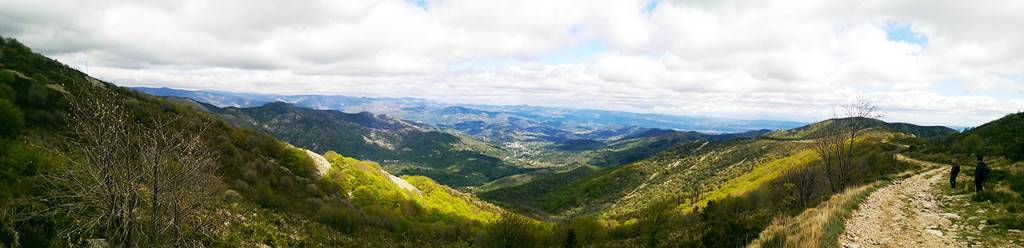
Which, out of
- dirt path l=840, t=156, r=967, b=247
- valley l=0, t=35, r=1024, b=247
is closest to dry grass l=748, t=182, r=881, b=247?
valley l=0, t=35, r=1024, b=247

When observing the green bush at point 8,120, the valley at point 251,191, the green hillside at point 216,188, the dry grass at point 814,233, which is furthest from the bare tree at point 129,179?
the green bush at point 8,120

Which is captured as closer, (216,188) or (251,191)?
(216,188)

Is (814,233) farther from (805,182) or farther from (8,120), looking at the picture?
(8,120)

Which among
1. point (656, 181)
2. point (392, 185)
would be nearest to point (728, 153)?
point (656, 181)

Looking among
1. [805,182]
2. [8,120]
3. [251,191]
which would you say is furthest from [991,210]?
[8,120]

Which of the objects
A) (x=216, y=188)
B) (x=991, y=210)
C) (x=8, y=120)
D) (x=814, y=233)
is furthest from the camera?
(x=8, y=120)

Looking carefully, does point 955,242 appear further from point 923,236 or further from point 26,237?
point 26,237

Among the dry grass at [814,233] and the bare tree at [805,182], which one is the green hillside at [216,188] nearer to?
the dry grass at [814,233]

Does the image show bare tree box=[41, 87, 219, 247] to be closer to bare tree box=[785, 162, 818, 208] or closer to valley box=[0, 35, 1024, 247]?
valley box=[0, 35, 1024, 247]
